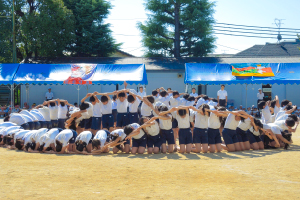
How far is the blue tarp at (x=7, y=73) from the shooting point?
17.1 metres

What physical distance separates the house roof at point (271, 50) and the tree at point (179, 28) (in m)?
9.92

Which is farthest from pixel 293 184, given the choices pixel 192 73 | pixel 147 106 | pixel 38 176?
pixel 192 73

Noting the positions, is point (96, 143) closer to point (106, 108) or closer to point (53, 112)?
point (106, 108)

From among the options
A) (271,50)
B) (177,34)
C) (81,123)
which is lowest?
(81,123)

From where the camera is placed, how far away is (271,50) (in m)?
36.1

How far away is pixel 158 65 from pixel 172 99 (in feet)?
44.0

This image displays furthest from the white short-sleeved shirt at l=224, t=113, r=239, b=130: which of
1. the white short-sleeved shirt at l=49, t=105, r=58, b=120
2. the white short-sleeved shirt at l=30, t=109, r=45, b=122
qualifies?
the white short-sleeved shirt at l=30, t=109, r=45, b=122

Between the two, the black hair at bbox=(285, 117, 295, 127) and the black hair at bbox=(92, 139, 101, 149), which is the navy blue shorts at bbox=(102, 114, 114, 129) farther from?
the black hair at bbox=(285, 117, 295, 127)

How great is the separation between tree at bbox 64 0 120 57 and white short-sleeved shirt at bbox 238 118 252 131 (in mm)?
21190

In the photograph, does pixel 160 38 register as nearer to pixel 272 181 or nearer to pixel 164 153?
pixel 164 153

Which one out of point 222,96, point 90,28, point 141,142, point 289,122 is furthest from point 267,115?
point 90,28

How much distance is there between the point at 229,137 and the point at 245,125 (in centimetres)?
63

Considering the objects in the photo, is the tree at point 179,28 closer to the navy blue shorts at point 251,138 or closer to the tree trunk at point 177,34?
the tree trunk at point 177,34

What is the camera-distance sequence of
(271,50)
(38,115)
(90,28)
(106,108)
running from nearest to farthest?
(106,108) → (38,115) → (90,28) → (271,50)
